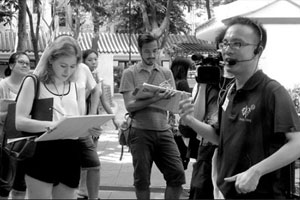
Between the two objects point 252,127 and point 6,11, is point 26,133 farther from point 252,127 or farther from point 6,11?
point 6,11

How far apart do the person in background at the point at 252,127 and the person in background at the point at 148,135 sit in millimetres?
1981

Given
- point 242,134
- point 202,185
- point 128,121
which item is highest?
point 242,134

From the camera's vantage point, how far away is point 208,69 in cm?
336

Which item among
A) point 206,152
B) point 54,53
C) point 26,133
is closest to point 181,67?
point 206,152

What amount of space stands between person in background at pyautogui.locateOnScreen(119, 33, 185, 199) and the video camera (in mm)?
1105

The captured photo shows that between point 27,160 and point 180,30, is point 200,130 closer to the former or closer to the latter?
point 27,160

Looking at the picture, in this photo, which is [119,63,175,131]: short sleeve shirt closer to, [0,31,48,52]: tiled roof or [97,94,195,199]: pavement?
[97,94,195,199]: pavement

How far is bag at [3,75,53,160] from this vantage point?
299cm

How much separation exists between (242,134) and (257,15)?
19.9 ft

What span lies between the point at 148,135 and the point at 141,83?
0.51 m

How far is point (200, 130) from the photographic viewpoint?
280cm

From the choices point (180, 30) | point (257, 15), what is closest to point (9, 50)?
point (180, 30)

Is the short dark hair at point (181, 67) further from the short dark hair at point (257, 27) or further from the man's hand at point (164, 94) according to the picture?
the short dark hair at point (257, 27)

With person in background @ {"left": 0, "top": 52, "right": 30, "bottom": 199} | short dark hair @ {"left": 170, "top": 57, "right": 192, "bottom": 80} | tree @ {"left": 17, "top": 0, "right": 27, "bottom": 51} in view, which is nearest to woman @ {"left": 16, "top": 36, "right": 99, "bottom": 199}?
person in background @ {"left": 0, "top": 52, "right": 30, "bottom": 199}
